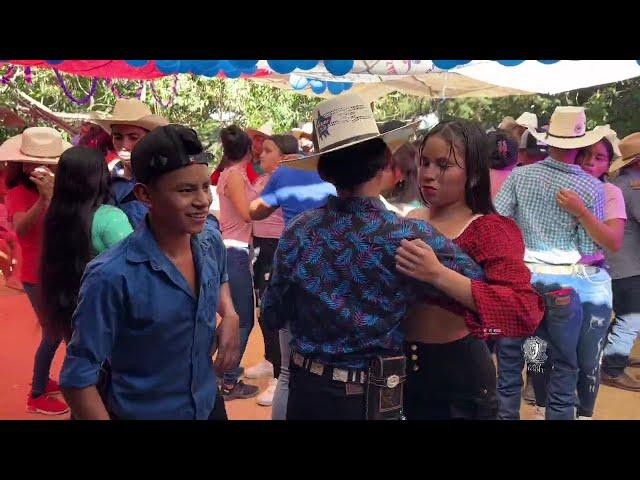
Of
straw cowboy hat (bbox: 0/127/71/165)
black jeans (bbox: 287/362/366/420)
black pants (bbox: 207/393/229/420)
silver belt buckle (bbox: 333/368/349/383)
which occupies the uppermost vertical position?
straw cowboy hat (bbox: 0/127/71/165)

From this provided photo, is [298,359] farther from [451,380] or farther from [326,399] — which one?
[451,380]

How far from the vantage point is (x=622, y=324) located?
5148 mm

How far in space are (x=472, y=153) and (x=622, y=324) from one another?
11.9 ft

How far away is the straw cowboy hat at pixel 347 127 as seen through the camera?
2086 millimetres

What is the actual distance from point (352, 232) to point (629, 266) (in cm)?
388

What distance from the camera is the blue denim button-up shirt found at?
1.77 meters

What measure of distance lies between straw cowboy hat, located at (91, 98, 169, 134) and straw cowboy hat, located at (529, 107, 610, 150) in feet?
7.65

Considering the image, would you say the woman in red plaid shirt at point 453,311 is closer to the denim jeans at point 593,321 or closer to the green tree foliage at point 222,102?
the denim jeans at point 593,321

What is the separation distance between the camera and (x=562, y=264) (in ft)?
12.0

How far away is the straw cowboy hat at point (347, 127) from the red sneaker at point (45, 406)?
3025 millimetres

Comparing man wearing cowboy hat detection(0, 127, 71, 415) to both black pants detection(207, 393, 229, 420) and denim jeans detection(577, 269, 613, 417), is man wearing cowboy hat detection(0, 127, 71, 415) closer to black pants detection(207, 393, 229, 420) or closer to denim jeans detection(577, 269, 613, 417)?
black pants detection(207, 393, 229, 420)

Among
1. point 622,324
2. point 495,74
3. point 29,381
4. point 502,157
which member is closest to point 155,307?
point 502,157

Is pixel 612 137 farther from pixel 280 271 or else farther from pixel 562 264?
pixel 280 271

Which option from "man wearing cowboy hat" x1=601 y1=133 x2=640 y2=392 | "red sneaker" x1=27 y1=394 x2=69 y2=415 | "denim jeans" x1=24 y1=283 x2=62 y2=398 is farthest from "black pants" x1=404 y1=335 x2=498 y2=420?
"man wearing cowboy hat" x1=601 y1=133 x2=640 y2=392
